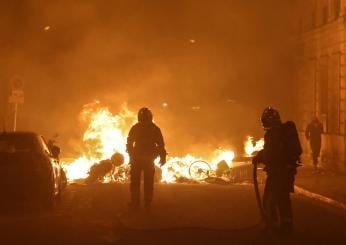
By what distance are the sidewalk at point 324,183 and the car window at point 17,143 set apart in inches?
243

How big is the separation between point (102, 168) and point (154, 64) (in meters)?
15.7

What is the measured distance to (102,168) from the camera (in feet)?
63.7

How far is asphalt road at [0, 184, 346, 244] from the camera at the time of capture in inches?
360

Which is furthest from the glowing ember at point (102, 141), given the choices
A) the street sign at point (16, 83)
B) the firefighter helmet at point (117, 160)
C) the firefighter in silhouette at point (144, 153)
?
the firefighter in silhouette at point (144, 153)

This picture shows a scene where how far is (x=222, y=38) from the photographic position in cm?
3356

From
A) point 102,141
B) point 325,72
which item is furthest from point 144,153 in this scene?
point 325,72

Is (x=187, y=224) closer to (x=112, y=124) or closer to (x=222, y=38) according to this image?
(x=112, y=124)

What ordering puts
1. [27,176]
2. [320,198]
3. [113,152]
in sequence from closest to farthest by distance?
[27,176]
[320,198]
[113,152]

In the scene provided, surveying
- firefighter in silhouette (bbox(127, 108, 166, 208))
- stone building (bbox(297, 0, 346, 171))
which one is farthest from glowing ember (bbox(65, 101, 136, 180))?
firefighter in silhouette (bbox(127, 108, 166, 208))

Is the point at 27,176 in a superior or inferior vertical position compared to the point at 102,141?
inferior

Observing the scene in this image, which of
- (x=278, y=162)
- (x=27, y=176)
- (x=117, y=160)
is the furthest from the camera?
(x=117, y=160)

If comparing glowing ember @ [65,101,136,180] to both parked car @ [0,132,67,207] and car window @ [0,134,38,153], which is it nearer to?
car window @ [0,134,38,153]

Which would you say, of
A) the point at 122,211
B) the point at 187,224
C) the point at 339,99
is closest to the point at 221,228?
the point at 187,224

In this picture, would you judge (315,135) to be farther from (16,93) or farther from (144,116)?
(144,116)
